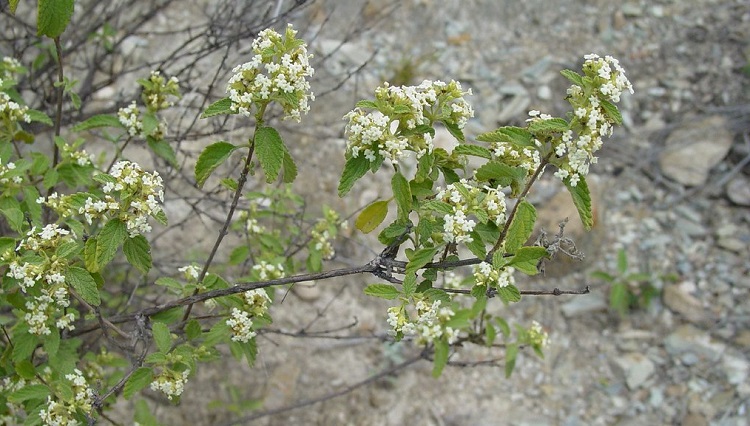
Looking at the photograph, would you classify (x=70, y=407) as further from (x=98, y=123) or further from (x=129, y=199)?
(x=98, y=123)

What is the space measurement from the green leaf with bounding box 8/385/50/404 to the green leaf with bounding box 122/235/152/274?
1.77 ft

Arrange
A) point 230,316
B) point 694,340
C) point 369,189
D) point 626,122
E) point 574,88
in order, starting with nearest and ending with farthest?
1. point 574,88
2. point 230,316
3. point 694,340
4. point 369,189
5. point 626,122

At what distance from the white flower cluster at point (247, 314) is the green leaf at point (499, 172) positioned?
80cm

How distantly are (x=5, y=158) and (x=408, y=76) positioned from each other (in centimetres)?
320

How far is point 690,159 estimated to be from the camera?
4.98 meters

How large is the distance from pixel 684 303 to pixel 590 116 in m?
3.02

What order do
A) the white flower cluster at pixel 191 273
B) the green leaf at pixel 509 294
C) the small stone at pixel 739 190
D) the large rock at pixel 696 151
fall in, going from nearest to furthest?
the green leaf at pixel 509 294 < the white flower cluster at pixel 191 273 < the small stone at pixel 739 190 < the large rock at pixel 696 151

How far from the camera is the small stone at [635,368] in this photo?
421cm

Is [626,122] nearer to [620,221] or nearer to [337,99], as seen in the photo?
[620,221]

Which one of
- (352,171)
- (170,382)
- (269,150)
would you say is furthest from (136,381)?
(352,171)

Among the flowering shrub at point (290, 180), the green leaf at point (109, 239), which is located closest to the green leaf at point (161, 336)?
the flowering shrub at point (290, 180)

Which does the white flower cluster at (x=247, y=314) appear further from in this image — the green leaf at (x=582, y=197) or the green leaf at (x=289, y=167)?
the green leaf at (x=582, y=197)

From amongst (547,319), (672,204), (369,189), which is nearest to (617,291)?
(547,319)

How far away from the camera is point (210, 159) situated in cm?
206
